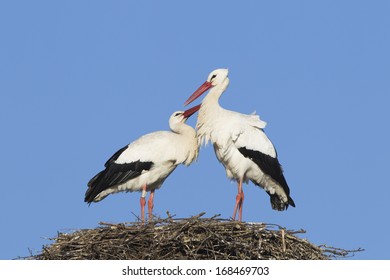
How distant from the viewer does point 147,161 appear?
49.5 ft

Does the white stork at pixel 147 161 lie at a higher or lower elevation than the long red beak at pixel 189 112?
lower

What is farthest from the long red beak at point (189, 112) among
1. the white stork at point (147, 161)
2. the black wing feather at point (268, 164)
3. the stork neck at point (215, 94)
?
the black wing feather at point (268, 164)

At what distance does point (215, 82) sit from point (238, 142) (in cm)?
95

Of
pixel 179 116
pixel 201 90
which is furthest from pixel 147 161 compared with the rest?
pixel 201 90

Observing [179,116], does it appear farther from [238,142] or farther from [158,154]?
[238,142]

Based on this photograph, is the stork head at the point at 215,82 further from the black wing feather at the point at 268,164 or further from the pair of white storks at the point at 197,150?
the black wing feather at the point at 268,164

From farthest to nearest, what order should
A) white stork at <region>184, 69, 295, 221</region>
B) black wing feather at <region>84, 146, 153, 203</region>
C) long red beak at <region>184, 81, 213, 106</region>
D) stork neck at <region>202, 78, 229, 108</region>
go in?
1. long red beak at <region>184, 81, 213, 106</region>
2. black wing feather at <region>84, 146, 153, 203</region>
3. stork neck at <region>202, 78, 229, 108</region>
4. white stork at <region>184, 69, 295, 221</region>

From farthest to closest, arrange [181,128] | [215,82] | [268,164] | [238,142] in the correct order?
[181,128] → [215,82] → [268,164] → [238,142]

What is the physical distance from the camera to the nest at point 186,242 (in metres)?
12.6

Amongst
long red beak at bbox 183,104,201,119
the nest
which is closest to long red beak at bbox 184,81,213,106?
long red beak at bbox 183,104,201,119

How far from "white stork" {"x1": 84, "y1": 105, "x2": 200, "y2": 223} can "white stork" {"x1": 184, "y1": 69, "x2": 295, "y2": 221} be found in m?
0.28

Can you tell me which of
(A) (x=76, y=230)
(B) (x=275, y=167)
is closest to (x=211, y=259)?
(A) (x=76, y=230)

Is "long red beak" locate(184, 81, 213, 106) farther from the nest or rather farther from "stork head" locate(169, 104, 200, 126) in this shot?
the nest

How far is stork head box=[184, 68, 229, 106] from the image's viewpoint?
15102mm
